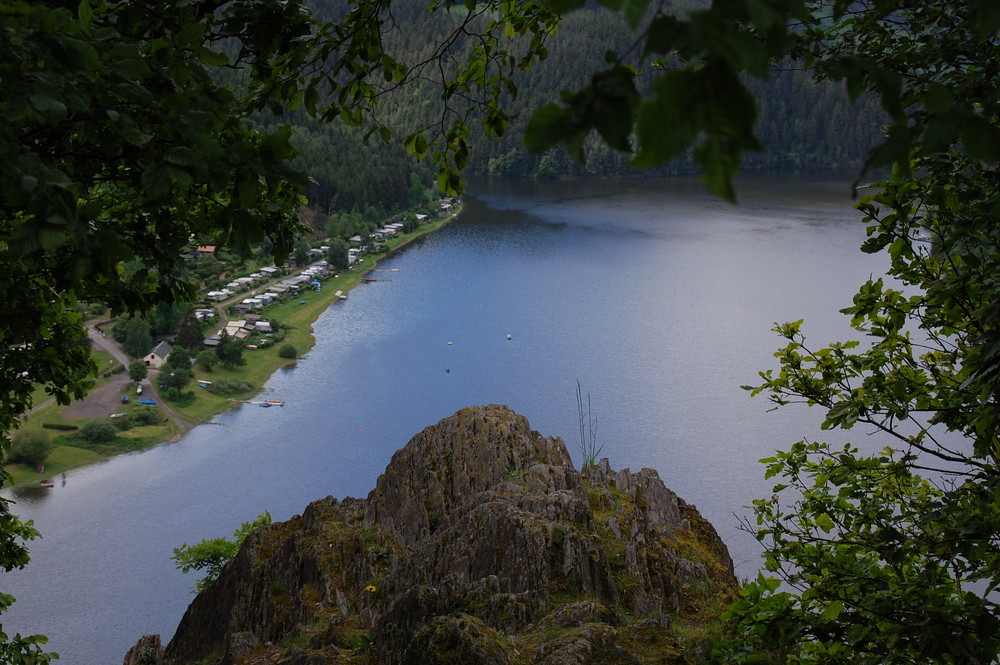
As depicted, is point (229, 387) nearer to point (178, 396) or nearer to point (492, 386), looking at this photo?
point (178, 396)

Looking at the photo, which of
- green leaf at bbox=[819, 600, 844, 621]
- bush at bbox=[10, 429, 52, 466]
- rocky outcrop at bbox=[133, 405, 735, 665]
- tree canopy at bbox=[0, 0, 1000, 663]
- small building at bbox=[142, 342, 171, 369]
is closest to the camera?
tree canopy at bbox=[0, 0, 1000, 663]

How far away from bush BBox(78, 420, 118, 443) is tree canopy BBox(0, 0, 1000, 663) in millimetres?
37344

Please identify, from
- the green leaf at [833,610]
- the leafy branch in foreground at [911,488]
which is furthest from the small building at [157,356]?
the green leaf at [833,610]

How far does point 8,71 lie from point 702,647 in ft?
23.1

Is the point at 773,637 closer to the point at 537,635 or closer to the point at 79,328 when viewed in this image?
the point at 537,635

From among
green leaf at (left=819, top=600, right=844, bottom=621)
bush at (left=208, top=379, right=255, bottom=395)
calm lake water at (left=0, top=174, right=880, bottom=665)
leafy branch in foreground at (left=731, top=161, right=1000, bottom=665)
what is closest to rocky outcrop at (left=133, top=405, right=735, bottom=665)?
leafy branch in foreground at (left=731, top=161, right=1000, bottom=665)

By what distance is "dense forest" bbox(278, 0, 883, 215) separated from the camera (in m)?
86.8

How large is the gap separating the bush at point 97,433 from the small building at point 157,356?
9.74m

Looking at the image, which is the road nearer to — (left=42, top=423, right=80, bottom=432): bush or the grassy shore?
the grassy shore

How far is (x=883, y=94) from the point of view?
6.97 feet

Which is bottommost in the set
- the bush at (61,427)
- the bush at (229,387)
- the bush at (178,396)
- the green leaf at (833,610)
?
the bush at (61,427)

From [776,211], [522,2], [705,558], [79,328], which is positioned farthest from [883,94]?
[776,211]

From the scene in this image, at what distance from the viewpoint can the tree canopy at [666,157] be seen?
181cm

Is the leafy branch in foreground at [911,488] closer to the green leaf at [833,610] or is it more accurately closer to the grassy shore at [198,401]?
the green leaf at [833,610]
